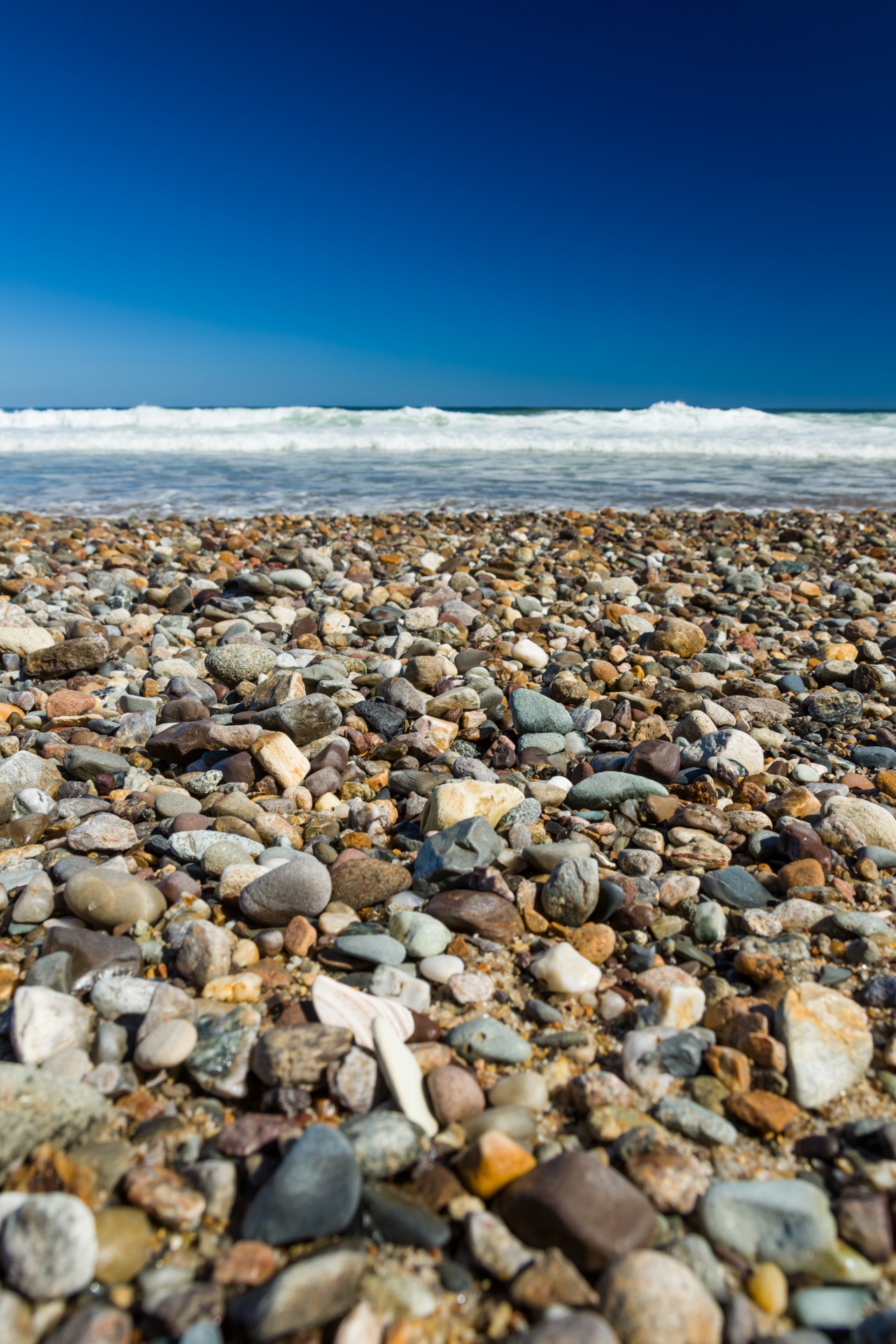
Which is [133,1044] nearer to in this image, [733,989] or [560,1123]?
[560,1123]

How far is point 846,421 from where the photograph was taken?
22016mm

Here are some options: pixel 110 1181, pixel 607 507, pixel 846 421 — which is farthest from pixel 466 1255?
pixel 846 421

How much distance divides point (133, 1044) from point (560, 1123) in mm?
674

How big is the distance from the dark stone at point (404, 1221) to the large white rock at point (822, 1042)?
0.56 m

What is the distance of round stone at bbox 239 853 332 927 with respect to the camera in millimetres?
1539

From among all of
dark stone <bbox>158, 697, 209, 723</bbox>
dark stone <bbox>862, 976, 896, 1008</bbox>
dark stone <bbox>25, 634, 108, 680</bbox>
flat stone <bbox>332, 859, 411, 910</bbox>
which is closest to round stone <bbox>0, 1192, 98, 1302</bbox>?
flat stone <bbox>332, 859, 411, 910</bbox>

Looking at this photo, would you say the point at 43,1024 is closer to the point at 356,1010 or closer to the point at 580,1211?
the point at 356,1010

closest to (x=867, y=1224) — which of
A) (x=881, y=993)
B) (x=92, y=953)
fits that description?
(x=881, y=993)

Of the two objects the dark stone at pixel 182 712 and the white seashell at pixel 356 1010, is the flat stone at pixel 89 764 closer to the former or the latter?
the dark stone at pixel 182 712

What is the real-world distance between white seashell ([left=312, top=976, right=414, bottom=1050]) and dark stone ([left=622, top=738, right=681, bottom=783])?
1042 mm

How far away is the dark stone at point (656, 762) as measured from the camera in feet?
6.91

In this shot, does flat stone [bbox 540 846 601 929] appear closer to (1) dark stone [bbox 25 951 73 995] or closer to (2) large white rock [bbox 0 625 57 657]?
(1) dark stone [bbox 25 951 73 995]

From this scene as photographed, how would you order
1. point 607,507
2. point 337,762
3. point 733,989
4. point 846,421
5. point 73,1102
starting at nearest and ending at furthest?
1. point 73,1102
2. point 733,989
3. point 337,762
4. point 607,507
5. point 846,421

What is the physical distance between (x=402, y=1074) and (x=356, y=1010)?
0.49ft
